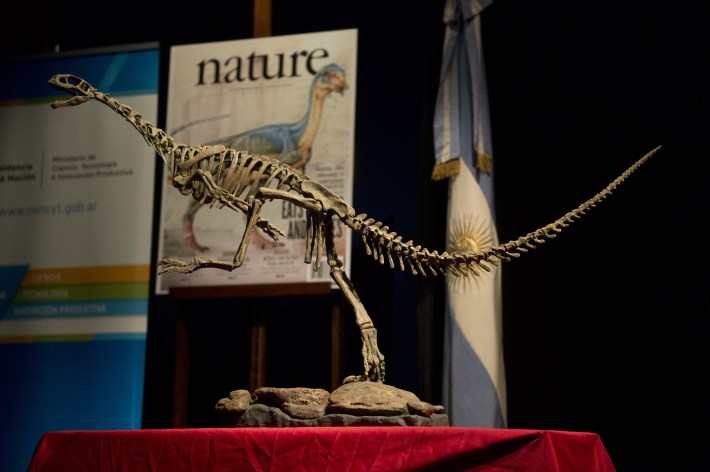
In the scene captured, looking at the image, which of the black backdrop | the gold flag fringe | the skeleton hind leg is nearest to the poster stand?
the black backdrop

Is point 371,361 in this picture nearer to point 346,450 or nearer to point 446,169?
point 346,450

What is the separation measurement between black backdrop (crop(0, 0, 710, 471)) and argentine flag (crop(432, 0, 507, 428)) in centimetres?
15

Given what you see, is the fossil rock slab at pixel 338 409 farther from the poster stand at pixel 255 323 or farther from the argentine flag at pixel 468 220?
the argentine flag at pixel 468 220

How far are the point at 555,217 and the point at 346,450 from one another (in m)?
2.59

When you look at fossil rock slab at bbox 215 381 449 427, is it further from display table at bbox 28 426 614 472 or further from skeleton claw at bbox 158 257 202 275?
skeleton claw at bbox 158 257 202 275

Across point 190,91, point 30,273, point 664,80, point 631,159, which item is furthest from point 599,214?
point 30,273

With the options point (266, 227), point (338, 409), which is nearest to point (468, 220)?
point (266, 227)

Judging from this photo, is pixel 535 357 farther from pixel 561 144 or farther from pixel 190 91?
pixel 190 91

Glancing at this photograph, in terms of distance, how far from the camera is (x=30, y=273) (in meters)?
4.77

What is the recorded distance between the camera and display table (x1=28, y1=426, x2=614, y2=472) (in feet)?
8.05

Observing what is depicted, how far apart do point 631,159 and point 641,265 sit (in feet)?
1.78

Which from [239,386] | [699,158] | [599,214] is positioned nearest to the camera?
[699,158]

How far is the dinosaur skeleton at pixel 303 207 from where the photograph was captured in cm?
319

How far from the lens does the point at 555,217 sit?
187 inches
